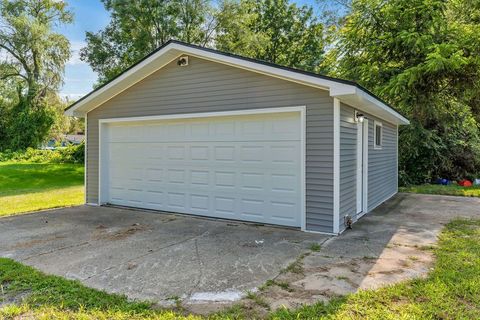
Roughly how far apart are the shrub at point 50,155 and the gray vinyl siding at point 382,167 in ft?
62.7

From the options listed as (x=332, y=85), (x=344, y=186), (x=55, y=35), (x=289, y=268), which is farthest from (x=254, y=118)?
(x=55, y=35)

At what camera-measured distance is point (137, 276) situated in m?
3.83

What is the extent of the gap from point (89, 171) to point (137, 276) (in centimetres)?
589

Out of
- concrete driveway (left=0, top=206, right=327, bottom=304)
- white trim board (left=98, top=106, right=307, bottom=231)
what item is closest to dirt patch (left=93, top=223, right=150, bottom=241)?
concrete driveway (left=0, top=206, right=327, bottom=304)

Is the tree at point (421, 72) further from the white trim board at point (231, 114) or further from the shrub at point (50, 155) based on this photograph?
the shrub at point (50, 155)

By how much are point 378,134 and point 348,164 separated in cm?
309

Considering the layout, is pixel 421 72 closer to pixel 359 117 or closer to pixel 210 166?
pixel 359 117

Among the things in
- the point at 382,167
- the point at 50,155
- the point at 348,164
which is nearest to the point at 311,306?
the point at 348,164

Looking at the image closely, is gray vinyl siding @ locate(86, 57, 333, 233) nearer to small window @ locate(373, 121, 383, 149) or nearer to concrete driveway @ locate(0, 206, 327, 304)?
concrete driveway @ locate(0, 206, 327, 304)

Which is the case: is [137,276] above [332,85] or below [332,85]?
below

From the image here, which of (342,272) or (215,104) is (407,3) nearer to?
(215,104)

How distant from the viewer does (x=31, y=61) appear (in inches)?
940

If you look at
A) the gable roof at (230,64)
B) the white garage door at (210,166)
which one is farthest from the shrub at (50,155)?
the white garage door at (210,166)

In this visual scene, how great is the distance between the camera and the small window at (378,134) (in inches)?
328
